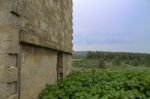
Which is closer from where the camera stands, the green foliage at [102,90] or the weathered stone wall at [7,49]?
the weathered stone wall at [7,49]

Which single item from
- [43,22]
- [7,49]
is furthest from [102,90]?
[7,49]

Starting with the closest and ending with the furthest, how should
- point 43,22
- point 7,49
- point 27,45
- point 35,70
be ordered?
point 7,49 → point 27,45 → point 35,70 → point 43,22

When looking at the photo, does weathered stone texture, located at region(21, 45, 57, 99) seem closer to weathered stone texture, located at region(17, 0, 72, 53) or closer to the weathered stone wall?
weathered stone texture, located at region(17, 0, 72, 53)

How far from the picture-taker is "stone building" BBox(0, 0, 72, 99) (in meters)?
4.85

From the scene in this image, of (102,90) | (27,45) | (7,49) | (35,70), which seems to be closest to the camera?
(7,49)

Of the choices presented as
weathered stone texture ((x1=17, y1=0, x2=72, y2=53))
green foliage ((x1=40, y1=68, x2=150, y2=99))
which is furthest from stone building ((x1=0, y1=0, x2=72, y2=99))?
green foliage ((x1=40, y1=68, x2=150, y2=99))

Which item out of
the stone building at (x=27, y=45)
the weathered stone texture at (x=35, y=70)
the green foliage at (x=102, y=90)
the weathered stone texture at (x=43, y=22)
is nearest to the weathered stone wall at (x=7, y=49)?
the stone building at (x=27, y=45)

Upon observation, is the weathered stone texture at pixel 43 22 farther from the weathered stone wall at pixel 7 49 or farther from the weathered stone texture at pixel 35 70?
the weathered stone wall at pixel 7 49

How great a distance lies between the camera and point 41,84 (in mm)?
7227

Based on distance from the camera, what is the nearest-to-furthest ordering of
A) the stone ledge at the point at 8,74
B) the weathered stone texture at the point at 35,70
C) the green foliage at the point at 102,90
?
the stone ledge at the point at 8,74 < the weathered stone texture at the point at 35,70 < the green foliage at the point at 102,90

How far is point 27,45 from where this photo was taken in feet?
19.5

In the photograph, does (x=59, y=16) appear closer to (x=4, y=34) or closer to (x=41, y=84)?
(x=41, y=84)

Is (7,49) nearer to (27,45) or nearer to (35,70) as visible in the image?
(27,45)

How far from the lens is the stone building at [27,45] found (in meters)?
4.85
